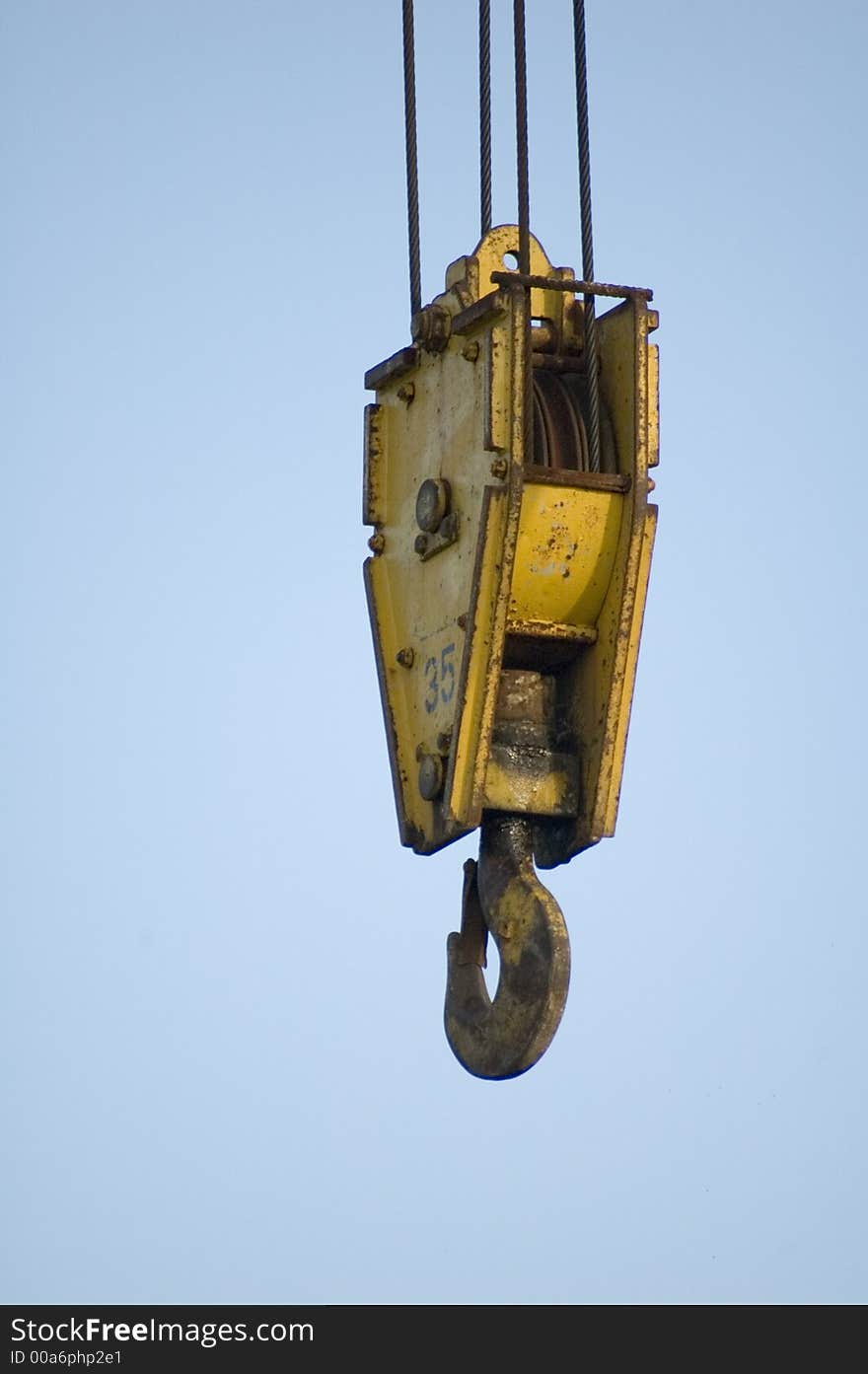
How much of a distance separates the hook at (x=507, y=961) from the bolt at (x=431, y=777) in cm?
19

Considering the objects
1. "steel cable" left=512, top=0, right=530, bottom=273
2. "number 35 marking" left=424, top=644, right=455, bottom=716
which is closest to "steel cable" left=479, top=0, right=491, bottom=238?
"steel cable" left=512, top=0, right=530, bottom=273

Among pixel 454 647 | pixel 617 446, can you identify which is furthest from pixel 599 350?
pixel 454 647

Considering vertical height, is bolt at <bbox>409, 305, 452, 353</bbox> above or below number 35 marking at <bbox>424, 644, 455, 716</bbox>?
above

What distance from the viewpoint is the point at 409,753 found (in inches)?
406

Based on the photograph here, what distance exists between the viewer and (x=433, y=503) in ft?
33.1

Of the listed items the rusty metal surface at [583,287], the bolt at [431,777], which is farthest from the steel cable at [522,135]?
the bolt at [431,777]

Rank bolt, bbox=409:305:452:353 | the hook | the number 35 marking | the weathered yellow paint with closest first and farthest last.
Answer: the hook
the weathered yellow paint
the number 35 marking
bolt, bbox=409:305:452:353

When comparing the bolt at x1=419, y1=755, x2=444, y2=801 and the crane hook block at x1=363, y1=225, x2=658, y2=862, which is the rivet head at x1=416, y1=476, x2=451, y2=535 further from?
the bolt at x1=419, y1=755, x2=444, y2=801

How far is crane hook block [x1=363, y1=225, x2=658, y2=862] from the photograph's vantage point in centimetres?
984

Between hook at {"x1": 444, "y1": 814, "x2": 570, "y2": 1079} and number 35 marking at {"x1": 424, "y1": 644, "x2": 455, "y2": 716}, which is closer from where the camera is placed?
hook at {"x1": 444, "y1": 814, "x2": 570, "y2": 1079}

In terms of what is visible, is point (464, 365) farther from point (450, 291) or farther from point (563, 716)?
point (563, 716)

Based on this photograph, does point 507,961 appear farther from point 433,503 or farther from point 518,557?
point 433,503

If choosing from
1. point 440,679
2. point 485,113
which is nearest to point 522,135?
point 485,113

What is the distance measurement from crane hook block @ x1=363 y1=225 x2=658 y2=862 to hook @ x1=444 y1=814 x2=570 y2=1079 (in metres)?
0.03
